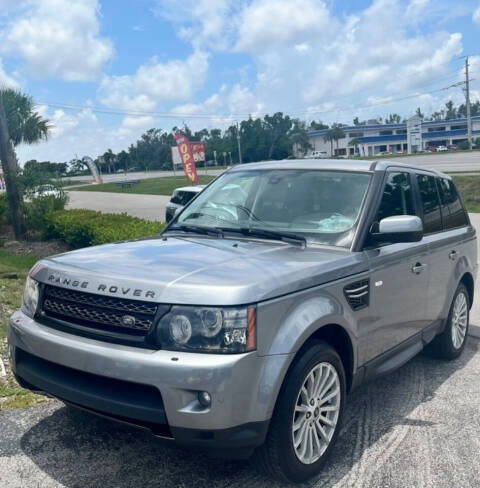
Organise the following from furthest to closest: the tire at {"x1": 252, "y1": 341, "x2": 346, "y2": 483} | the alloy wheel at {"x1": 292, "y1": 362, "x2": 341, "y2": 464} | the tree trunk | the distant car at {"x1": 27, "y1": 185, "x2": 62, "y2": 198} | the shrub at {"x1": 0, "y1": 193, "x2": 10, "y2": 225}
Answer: the shrub at {"x1": 0, "y1": 193, "x2": 10, "y2": 225}, the distant car at {"x1": 27, "y1": 185, "x2": 62, "y2": 198}, the tree trunk, the alloy wheel at {"x1": 292, "y1": 362, "x2": 341, "y2": 464}, the tire at {"x1": 252, "y1": 341, "x2": 346, "y2": 483}

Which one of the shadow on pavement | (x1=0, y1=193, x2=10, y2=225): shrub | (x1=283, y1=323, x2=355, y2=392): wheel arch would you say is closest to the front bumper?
the shadow on pavement

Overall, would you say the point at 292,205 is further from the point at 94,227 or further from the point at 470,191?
the point at 470,191

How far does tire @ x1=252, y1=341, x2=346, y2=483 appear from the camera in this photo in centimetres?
308

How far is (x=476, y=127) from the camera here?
116 meters

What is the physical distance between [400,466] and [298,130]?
113418mm

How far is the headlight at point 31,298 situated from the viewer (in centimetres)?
356

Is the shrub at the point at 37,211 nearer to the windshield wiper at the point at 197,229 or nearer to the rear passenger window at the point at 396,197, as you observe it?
the windshield wiper at the point at 197,229

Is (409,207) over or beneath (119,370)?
over

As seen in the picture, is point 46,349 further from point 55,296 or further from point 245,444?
point 245,444

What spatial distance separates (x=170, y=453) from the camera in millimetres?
3621

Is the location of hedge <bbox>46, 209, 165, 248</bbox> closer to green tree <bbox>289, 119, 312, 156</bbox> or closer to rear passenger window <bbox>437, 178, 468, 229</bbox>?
rear passenger window <bbox>437, 178, 468, 229</bbox>

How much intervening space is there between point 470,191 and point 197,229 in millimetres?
17600

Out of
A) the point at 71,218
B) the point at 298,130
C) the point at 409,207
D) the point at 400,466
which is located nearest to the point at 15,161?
the point at 71,218

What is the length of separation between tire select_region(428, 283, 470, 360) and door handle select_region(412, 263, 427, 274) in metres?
0.91
